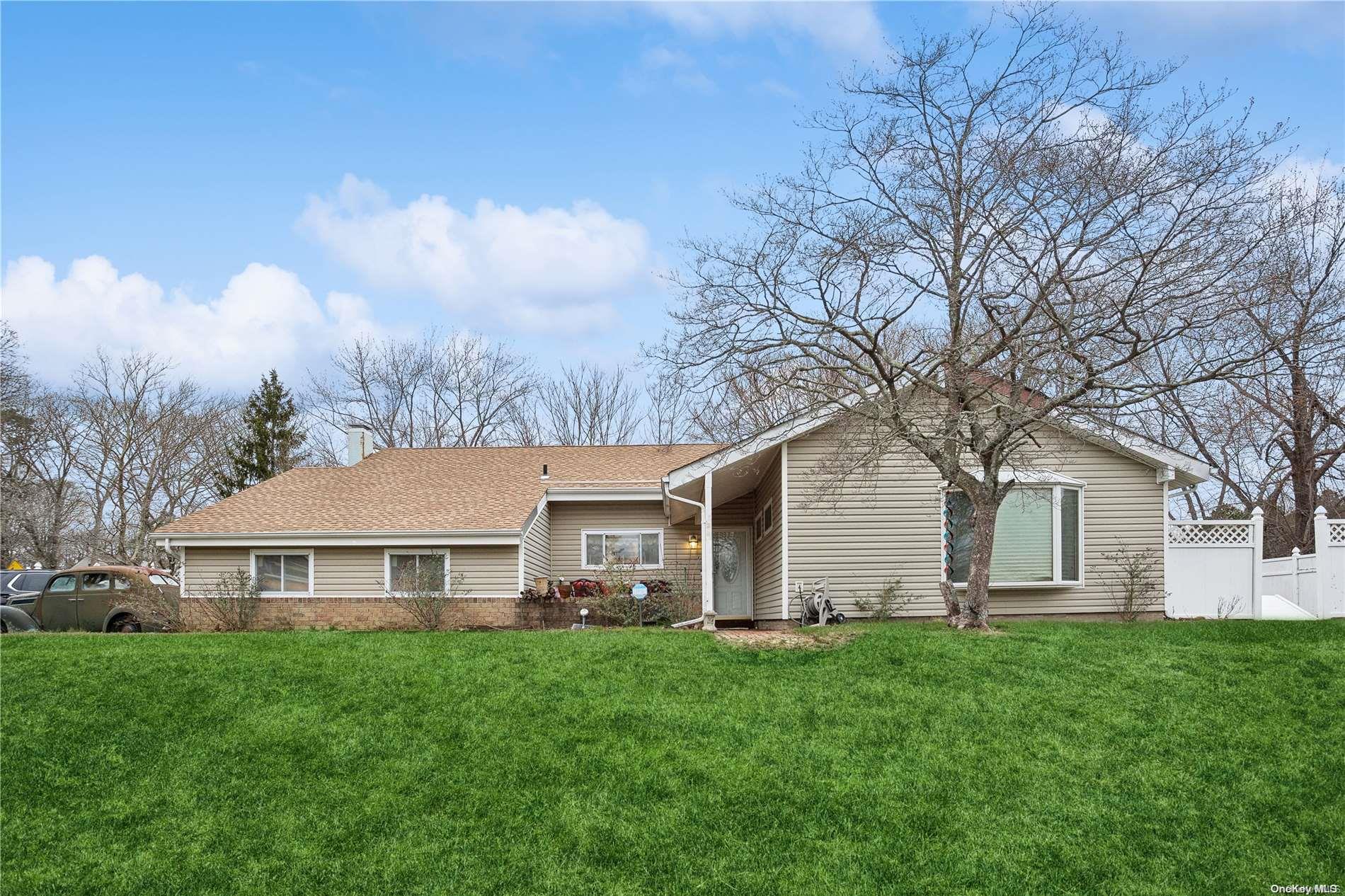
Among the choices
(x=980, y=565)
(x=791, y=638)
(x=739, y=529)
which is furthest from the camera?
(x=739, y=529)

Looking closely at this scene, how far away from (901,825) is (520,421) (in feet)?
101

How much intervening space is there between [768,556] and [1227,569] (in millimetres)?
7311

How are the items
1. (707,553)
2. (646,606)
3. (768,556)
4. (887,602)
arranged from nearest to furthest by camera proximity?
(887,602) < (707,553) < (646,606) < (768,556)

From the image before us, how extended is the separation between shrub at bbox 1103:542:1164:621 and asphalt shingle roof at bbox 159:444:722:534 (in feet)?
24.2

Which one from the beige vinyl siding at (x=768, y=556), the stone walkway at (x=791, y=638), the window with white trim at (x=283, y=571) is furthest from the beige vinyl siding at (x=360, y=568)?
the stone walkway at (x=791, y=638)

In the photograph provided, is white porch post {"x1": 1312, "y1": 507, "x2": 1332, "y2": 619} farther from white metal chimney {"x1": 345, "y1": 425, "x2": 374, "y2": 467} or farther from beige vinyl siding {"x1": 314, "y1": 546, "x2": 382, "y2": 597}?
white metal chimney {"x1": 345, "y1": 425, "x2": 374, "y2": 467}

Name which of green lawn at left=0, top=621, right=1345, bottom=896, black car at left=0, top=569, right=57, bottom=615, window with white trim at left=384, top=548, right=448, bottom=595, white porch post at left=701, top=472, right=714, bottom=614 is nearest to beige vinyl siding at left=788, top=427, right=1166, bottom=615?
white porch post at left=701, top=472, right=714, bottom=614

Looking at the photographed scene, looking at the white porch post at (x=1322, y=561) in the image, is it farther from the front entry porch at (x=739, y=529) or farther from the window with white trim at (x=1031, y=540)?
the front entry porch at (x=739, y=529)

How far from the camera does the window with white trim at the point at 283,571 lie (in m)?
18.4

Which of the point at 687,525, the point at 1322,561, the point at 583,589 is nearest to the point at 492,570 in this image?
the point at 583,589

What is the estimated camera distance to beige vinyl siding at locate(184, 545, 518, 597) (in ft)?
59.6

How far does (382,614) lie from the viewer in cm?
1769

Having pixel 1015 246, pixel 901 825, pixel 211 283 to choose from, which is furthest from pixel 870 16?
pixel 211 283

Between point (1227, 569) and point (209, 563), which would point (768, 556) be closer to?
point (1227, 569)
